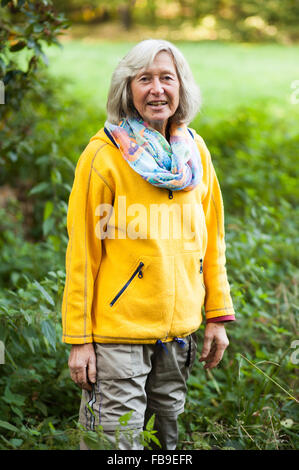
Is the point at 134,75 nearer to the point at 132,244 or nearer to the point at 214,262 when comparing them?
the point at 132,244

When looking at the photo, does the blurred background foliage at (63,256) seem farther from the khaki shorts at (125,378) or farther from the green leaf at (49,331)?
the khaki shorts at (125,378)

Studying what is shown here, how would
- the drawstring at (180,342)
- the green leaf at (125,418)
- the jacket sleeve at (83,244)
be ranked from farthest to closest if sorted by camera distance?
the drawstring at (180,342) → the jacket sleeve at (83,244) → the green leaf at (125,418)

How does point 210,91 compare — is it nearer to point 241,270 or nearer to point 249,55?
point 241,270

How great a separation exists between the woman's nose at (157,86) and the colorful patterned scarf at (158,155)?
15cm

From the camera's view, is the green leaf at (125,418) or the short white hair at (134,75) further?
the short white hair at (134,75)

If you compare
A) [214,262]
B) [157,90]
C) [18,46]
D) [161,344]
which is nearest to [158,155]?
[157,90]

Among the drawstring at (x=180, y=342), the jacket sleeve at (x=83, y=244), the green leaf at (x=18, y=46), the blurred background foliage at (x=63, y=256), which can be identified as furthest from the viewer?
the green leaf at (x=18, y=46)

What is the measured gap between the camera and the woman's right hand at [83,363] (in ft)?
7.54

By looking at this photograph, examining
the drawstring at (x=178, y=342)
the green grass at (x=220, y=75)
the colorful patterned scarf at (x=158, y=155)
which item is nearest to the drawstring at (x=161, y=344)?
the drawstring at (x=178, y=342)

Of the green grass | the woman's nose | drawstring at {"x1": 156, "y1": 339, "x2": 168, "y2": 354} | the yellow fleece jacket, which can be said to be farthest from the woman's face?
the green grass

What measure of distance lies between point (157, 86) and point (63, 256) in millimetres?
1968

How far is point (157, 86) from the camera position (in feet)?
7.63

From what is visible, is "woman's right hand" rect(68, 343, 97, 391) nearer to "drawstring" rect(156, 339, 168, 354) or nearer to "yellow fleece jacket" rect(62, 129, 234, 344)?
"yellow fleece jacket" rect(62, 129, 234, 344)
